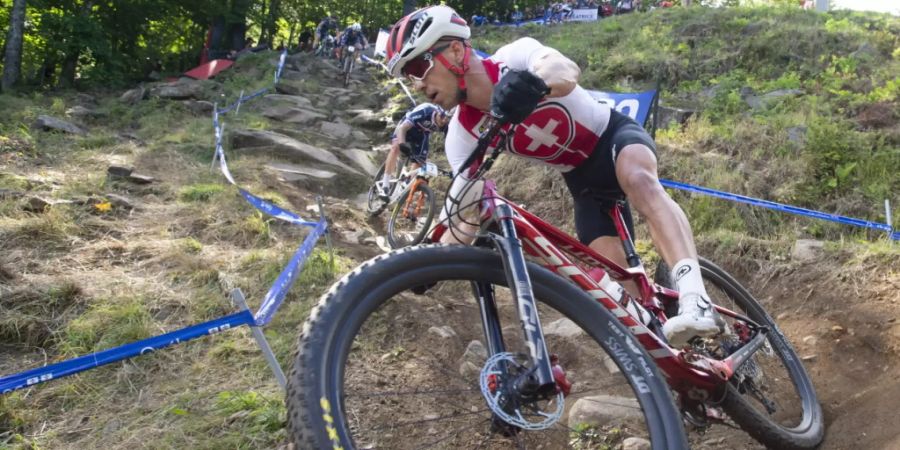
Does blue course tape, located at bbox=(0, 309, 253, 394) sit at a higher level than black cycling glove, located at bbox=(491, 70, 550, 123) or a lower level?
lower

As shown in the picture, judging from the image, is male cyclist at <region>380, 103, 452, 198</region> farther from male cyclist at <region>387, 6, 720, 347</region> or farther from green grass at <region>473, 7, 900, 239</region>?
male cyclist at <region>387, 6, 720, 347</region>

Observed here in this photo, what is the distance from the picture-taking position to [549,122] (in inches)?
108

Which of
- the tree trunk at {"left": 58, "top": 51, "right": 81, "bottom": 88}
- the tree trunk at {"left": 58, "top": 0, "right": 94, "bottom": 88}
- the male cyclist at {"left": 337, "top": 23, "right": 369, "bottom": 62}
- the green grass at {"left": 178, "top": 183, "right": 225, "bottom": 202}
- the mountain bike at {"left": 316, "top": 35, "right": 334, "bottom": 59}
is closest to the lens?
the green grass at {"left": 178, "top": 183, "right": 225, "bottom": 202}

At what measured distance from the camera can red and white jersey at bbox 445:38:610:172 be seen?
2639mm

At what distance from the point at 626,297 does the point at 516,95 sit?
960 mm

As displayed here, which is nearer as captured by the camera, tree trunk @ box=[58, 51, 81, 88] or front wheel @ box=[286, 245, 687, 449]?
front wheel @ box=[286, 245, 687, 449]

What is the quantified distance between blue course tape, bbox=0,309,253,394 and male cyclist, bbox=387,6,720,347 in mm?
1082

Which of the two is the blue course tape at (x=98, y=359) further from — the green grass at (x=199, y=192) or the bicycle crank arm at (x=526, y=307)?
the green grass at (x=199, y=192)

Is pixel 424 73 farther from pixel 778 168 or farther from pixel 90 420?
pixel 778 168

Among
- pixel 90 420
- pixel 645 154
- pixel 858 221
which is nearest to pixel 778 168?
pixel 858 221

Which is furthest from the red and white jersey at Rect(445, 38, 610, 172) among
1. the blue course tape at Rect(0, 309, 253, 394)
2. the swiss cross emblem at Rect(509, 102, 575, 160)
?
the blue course tape at Rect(0, 309, 253, 394)

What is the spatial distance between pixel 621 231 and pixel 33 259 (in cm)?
415

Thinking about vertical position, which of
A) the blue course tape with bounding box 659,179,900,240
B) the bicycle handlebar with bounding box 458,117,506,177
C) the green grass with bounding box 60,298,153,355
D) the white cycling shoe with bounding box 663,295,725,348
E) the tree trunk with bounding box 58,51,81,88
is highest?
the bicycle handlebar with bounding box 458,117,506,177

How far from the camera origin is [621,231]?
295 cm
